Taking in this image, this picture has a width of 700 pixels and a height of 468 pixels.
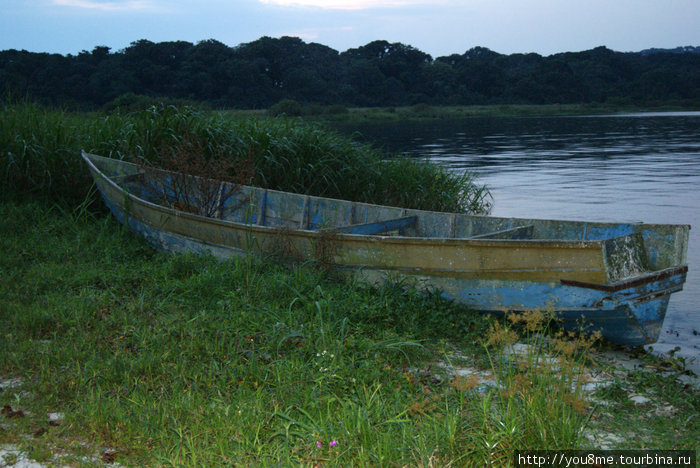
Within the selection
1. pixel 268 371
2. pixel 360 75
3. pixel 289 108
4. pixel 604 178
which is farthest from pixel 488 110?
pixel 268 371

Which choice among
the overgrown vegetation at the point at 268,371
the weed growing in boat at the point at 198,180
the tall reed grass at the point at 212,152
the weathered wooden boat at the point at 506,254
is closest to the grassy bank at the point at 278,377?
the overgrown vegetation at the point at 268,371

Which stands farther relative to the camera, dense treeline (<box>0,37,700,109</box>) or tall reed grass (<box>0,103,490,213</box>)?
dense treeline (<box>0,37,700,109</box>)

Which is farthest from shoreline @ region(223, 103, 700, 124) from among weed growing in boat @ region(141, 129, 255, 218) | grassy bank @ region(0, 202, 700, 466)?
grassy bank @ region(0, 202, 700, 466)

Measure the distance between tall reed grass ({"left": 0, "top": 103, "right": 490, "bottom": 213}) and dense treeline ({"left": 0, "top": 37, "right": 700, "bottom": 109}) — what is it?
31444 mm

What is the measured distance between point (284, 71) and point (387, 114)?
11.9 metres

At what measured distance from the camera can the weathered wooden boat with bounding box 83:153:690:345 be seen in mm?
5969

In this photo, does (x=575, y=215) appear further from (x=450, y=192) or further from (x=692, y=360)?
(x=692, y=360)

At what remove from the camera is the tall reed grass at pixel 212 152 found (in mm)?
10812

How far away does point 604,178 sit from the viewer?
22.2 metres

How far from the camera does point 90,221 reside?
10.5 meters

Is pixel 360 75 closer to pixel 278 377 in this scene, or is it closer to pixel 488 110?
pixel 488 110

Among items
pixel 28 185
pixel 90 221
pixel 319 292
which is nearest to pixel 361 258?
pixel 319 292

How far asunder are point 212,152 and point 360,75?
72.4m

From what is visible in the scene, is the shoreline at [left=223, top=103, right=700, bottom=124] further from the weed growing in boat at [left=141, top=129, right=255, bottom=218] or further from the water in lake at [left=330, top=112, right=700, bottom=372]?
the weed growing in boat at [left=141, top=129, right=255, bottom=218]
